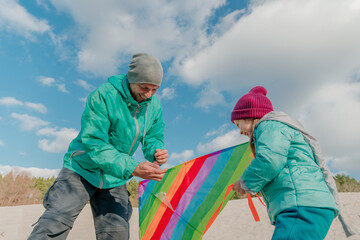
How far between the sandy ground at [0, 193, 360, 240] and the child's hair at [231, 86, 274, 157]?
12.8ft

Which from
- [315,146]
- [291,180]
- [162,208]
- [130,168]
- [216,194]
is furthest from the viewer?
[162,208]

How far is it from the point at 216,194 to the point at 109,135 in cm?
132

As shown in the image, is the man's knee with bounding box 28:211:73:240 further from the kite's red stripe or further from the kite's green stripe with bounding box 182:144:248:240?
the kite's green stripe with bounding box 182:144:248:240

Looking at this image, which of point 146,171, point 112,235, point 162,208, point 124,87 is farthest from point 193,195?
point 124,87

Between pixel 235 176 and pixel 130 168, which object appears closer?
pixel 130 168

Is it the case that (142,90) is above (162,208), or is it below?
above

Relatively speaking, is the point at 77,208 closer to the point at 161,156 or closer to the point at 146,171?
the point at 146,171

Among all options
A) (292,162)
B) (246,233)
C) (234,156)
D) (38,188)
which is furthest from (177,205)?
(38,188)

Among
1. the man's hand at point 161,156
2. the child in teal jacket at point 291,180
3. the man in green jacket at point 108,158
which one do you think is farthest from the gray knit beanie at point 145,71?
the child in teal jacket at point 291,180

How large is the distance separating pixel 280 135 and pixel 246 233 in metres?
4.68

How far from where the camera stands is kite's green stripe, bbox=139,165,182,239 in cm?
316

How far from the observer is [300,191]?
1747 mm

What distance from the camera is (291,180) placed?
1.79m

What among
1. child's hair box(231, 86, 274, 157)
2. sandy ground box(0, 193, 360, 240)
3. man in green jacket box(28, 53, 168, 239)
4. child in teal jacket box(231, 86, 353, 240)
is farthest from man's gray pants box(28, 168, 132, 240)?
sandy ground box(0, 193, 360, 240)
